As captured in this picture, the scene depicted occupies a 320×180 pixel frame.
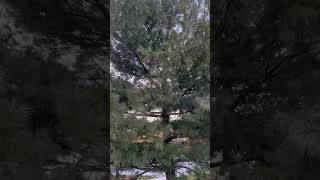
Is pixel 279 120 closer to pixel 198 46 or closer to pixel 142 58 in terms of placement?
pixel 198 46

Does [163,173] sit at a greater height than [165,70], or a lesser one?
lesser


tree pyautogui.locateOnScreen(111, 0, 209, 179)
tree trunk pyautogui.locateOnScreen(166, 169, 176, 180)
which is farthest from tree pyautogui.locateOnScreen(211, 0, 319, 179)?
tree trunk pyautogui.locateOnScreen(166, 169, 176, 180)

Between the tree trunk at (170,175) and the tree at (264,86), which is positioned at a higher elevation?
the tree at (264,86)

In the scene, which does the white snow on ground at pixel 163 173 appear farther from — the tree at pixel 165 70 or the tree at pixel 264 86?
the tree at pixel 264 86

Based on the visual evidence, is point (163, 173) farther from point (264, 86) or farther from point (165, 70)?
point (264, 86)

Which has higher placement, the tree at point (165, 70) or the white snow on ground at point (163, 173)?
the tree at point (165, 70)

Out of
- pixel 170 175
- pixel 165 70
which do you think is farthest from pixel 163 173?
pixel 165 70

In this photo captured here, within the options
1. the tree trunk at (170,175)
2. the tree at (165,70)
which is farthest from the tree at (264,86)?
the tree trunk at (170,175)

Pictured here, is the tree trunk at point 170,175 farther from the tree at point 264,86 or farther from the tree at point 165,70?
the tree at point 264,86

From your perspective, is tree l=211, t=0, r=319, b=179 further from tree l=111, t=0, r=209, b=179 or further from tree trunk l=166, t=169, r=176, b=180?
tree trunk l=166, t=169, r=176, b=180

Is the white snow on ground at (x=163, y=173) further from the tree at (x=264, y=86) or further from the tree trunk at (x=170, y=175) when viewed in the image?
the tree at (x=264, y=86)

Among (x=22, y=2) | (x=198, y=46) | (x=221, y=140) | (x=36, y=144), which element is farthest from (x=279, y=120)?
(x=22, y=2)

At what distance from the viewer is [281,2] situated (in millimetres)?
1210

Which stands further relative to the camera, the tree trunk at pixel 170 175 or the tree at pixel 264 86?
the tree trunk at pixel 170 175
